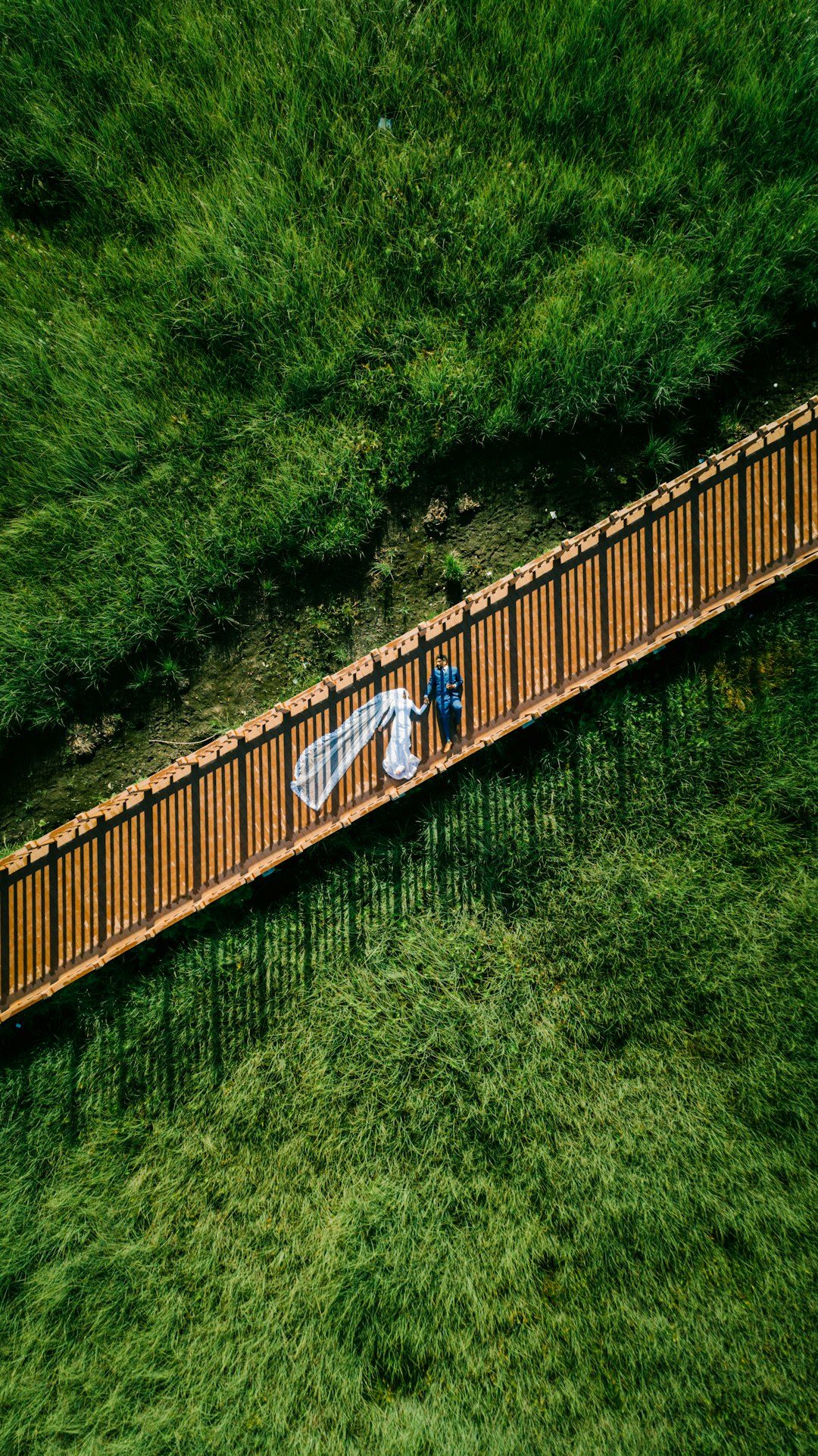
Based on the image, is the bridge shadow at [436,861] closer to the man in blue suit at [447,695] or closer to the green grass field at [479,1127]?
the green grass field at [479,1127]

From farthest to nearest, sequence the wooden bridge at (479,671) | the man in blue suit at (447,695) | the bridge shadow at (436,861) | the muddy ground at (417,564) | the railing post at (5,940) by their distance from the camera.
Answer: the muddy ground at (417,564)
the bridge shadow at (436,861)
the railing post at (5,940)
the wooden bridge at (479,671)
the man in blue suit at (447,695)

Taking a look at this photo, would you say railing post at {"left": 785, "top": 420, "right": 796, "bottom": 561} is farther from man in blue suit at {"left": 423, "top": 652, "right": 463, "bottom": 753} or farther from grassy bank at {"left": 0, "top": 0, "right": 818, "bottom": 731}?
man in blue suit at {"left": 423, "top": 652, "right": 463, "bottom": 753}

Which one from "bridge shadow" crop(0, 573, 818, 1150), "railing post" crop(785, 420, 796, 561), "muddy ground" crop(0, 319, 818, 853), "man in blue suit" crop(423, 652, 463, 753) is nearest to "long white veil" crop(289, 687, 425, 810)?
"man in blue suit" crop(423, 652, 463, 753)

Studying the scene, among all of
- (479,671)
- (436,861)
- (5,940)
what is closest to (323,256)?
(479,671)

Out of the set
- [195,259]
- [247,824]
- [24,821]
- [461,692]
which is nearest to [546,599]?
[461,692]

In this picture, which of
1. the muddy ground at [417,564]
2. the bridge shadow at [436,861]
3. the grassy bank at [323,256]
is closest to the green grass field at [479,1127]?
the bridge shadow at [436,861]

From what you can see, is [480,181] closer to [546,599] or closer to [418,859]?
[546,599]
